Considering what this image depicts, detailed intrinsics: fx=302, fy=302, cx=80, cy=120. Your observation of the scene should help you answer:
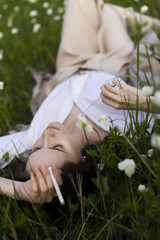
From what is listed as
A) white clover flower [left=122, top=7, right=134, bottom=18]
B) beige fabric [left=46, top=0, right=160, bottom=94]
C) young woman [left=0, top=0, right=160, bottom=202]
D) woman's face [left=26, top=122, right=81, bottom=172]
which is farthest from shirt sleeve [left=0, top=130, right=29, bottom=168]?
white clover flower [left=122, top=7, right=134, bottom=18]

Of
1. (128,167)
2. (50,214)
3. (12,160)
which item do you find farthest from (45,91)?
(128,167)

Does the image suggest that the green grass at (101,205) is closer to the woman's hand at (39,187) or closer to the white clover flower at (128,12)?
the woman's hand at (39,187)

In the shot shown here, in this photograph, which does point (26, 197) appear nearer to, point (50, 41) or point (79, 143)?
point (79, 143)

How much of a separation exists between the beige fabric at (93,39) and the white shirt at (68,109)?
0.24 metres

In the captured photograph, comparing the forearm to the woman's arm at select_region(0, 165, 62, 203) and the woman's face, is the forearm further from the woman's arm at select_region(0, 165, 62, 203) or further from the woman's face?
the woman's face

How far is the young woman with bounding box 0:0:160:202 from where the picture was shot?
5.12 ft

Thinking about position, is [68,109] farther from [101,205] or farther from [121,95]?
[101,205]

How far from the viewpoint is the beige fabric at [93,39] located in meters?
2.73

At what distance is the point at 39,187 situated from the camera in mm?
1444

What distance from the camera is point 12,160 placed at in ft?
6.51

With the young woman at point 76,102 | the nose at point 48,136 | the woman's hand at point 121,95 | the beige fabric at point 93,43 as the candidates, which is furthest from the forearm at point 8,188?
the beige fabric at point 93,43

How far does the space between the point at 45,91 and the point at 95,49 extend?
0.69 m

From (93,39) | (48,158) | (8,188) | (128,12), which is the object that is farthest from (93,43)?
(8,188)

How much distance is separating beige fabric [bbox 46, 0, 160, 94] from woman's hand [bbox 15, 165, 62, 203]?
1.38m
